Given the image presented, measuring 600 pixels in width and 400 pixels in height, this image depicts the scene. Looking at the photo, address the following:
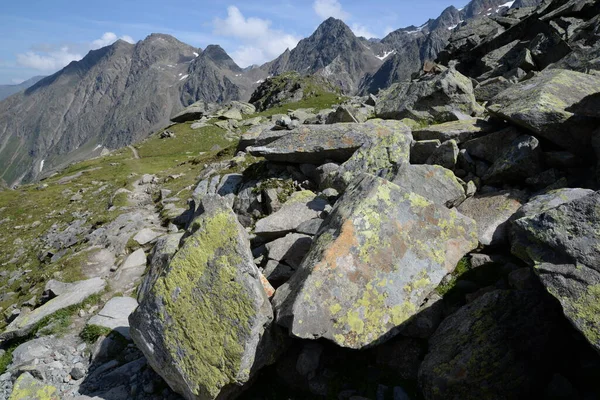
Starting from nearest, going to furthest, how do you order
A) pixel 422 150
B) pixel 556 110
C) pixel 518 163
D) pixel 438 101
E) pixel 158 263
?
pixel 158 263 < pixel 556 110 < pixel 518 163 < pixel 422 150 < pixel 438 101

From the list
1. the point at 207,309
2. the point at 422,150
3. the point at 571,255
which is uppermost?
the point at 422,150

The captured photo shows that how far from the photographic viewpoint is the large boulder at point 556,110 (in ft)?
→ 38.5

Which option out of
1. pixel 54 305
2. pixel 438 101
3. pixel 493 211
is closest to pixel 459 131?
pixel 493 211

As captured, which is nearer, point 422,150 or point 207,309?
point 207,309

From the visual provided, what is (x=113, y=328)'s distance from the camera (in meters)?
13.7

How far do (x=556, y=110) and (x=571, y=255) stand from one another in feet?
26.5

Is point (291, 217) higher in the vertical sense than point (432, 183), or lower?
lower

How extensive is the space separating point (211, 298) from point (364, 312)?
401 cm

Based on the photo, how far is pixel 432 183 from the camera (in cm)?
1281

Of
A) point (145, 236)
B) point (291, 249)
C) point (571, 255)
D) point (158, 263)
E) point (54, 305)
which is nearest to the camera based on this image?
A: point (571, 255)

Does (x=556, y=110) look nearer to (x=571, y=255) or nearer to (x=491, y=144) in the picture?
(x=491, y=144)

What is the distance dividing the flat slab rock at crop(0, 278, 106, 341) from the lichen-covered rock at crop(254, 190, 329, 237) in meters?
9.22

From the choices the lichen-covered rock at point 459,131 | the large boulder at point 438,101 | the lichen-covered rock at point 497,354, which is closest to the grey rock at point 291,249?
the lichen-covered rock at point 497,354

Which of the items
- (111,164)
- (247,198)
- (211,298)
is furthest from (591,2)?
(111,164)
